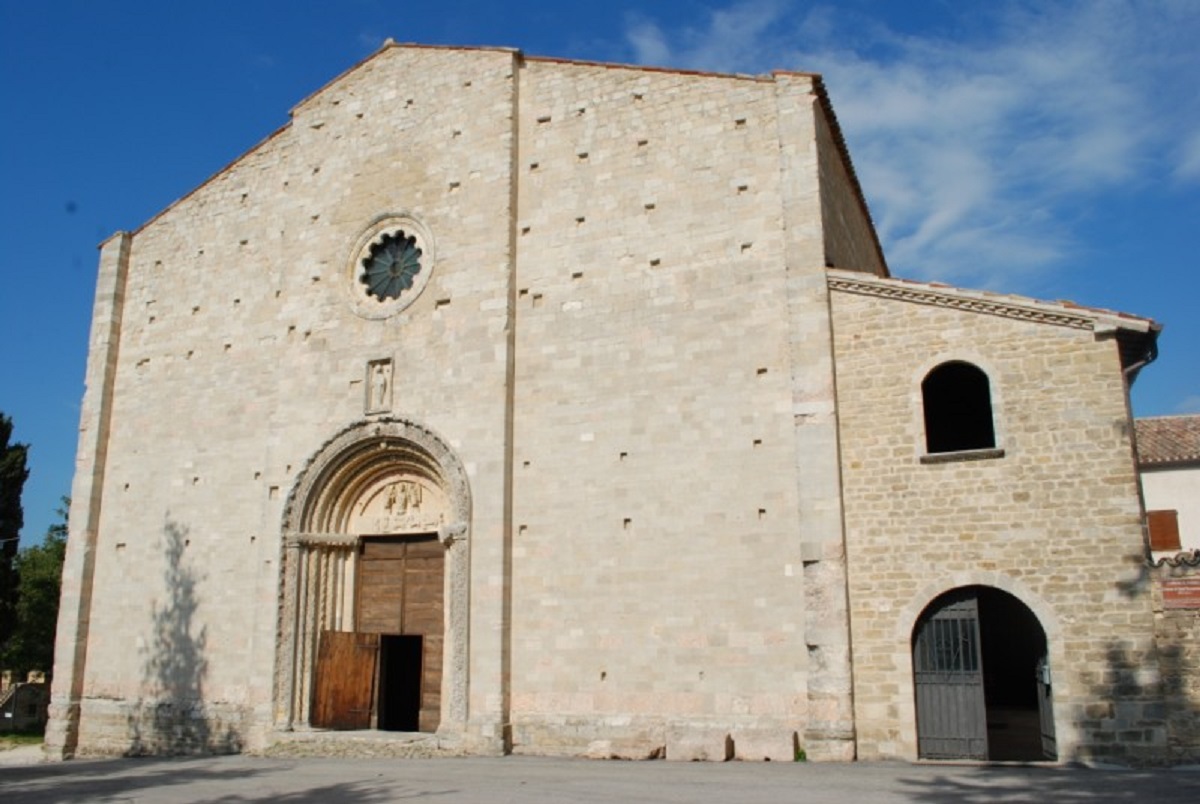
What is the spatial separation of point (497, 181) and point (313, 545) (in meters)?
6.19

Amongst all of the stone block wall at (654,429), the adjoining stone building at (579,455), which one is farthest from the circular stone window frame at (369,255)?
the stone block wall at (654,429)

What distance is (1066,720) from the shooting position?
10.6 meters

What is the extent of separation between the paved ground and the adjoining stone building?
788 millimetres

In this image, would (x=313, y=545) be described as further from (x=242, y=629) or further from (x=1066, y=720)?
(x=1066, y=720)

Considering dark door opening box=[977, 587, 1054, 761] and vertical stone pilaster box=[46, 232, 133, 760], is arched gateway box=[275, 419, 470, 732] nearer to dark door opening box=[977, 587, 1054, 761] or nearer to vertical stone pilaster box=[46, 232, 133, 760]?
vertical stone pilaster box=[46, 232, 133, 760]

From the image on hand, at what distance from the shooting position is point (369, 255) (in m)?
16.2

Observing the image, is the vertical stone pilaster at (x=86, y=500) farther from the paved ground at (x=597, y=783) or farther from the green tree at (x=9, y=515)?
the green tree at (x=9, y=515)

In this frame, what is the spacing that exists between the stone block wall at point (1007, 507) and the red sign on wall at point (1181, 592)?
0.18 m

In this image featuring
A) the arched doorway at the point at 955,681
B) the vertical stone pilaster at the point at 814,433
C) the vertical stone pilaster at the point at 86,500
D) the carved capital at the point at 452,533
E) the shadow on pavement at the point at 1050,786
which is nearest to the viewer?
the shadow on pavement at the point at 1050,786

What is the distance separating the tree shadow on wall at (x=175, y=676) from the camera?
51.2 ft

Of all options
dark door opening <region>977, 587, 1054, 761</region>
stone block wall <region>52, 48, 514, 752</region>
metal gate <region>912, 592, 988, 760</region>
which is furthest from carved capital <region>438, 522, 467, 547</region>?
dark door opening <region>977, 587, 1054, 761</region>

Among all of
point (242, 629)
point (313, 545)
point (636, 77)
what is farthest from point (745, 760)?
point (636, 77)

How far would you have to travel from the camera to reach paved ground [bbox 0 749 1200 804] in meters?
8.94

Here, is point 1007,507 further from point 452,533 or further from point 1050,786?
point 452,533
